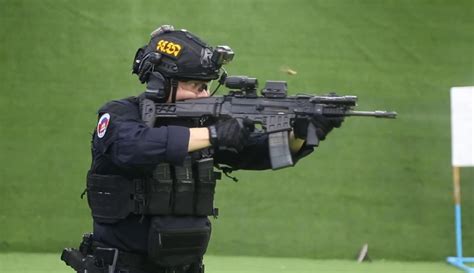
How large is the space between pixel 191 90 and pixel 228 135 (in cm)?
42

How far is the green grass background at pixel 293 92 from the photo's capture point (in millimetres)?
6285

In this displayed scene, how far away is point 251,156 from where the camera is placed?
11.0 ft

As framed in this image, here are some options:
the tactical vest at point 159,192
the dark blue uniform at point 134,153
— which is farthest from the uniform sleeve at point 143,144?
the tactical vest at point 159,192

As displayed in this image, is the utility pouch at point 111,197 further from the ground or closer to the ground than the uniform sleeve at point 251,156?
closer to the ground

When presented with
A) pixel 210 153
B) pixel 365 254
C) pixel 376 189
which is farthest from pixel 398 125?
pixel 210 153

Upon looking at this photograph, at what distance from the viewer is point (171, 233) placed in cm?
304

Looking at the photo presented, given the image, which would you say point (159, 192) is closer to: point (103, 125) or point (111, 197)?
point (111, 197)

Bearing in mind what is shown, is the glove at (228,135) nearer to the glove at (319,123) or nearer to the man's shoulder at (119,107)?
the glove at (319,123)

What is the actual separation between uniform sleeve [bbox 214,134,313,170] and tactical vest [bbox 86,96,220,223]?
181 millimetres

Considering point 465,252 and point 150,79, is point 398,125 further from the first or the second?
point 150,79

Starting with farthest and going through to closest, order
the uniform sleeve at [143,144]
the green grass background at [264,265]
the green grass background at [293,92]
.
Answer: the green grass background at [293,92], the green grass background at [264,265], the uniform sleeve at [143,144]

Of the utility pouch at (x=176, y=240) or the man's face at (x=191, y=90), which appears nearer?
the utility pouch at (x=176, y=240)

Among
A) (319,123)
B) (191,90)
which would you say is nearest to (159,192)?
(191,90)

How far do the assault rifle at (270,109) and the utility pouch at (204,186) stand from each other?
18 centimetres
